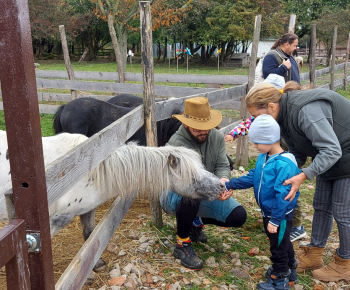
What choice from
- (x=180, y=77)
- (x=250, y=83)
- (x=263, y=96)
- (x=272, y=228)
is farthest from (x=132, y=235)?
(x=180, y=77)

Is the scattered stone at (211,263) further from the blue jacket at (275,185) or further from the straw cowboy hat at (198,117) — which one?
the straw cowboy hat at (198,117)

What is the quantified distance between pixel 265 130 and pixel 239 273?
1335mm

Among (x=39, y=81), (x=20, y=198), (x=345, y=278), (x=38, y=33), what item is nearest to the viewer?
(x=20, y=198)

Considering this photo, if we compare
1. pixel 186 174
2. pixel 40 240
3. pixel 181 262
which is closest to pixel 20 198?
pixel 40 240

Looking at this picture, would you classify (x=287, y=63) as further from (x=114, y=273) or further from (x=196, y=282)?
(x=114, y=273)

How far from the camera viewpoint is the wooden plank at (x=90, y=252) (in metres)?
2.01

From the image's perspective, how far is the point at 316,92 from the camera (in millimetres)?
2613

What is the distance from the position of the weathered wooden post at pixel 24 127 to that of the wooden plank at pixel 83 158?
19cm

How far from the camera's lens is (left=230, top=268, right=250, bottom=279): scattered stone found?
3.02 m

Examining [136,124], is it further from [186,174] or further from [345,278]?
[345,278]

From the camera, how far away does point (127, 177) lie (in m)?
2.71

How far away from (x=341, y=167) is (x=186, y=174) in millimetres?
1235

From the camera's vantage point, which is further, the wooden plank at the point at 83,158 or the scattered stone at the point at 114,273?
the scattered stone at the point at 114,273

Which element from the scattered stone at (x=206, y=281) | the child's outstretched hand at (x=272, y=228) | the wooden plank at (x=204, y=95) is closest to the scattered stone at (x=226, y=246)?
the scattered stone at (x=206, y=281)
